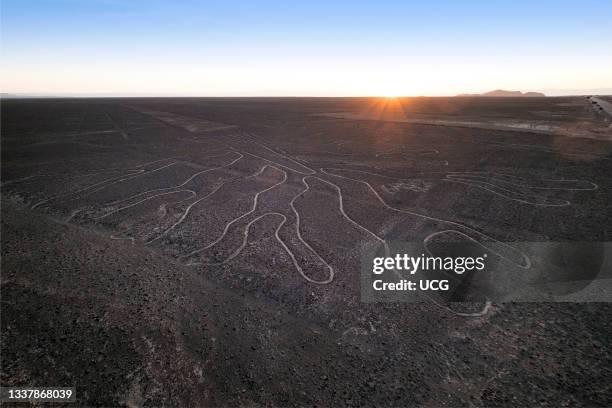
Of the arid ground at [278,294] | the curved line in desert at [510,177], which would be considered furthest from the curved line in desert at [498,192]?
the curved line in desert at [510,177]

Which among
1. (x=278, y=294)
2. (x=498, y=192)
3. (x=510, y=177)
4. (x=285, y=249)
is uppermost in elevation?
(x=510, y=177)

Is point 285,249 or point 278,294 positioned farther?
point 285,249

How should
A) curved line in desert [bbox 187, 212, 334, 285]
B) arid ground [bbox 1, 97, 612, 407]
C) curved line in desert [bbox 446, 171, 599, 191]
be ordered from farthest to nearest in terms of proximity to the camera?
curved line in desert [bbox 446, 171, 599, 191]
curved line in desert [bbox 187, 212, 334, 285]
arid ground [bbox 1, 97, 612, 407]

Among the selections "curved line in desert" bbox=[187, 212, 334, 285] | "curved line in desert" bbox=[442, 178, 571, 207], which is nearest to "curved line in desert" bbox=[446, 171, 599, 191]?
"curved line in desert" bbox=[442, 178, 571, 207]

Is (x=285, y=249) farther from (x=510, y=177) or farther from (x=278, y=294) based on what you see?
(x=510, y=177)

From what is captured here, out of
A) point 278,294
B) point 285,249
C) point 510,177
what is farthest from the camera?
point 510,177

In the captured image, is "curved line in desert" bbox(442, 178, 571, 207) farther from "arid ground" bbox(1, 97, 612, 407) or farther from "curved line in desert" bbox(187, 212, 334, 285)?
"curved line in desert" bbox(187, 212, 334, 285)

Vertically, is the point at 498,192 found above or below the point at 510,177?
below

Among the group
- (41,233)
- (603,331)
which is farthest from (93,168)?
(603,331)

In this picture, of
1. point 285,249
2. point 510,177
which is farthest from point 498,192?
point 285,249

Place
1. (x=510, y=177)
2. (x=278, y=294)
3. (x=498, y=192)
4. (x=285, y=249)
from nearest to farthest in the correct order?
(x=278, y=294)
(x=285, y=249)
(x=498, y=192)
(x=510, y=177)
